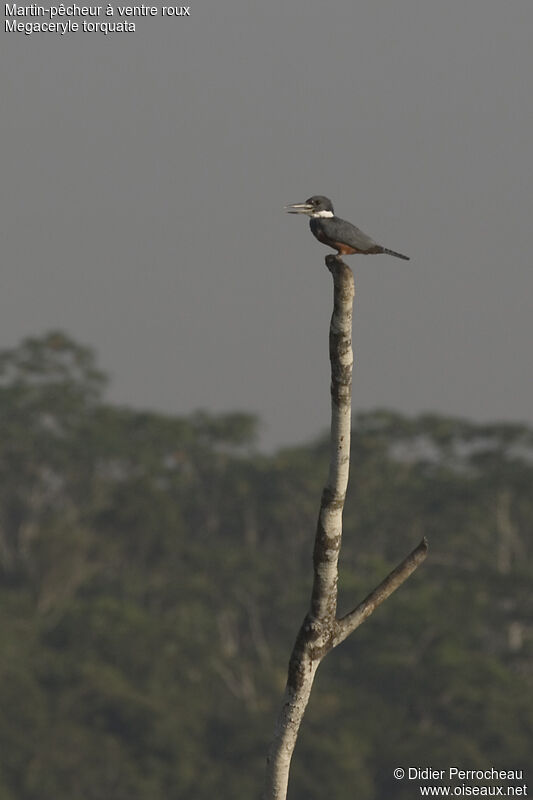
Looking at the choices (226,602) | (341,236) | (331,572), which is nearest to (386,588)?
(331,572)

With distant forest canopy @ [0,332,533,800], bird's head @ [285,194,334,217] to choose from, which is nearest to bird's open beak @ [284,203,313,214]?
bird's head @ [285,194,334,217]

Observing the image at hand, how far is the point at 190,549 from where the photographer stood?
65.4 meters

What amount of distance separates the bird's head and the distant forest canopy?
4512 centimetres

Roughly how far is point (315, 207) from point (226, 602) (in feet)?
186

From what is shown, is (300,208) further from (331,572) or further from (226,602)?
(226,602)

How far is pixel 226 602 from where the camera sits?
208ft

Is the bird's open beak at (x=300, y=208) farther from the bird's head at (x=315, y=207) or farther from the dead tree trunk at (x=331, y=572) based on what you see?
the dead tree trunk at (x=331, y=572)

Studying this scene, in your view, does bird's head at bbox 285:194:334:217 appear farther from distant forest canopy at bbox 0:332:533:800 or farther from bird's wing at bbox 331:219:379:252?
distant forest canopy at bbox 0:332:533:800

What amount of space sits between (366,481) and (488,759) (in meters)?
17.7

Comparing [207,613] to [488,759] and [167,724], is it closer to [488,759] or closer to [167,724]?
[167,724]

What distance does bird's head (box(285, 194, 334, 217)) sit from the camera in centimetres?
705

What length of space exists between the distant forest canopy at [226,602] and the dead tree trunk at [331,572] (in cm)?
4709

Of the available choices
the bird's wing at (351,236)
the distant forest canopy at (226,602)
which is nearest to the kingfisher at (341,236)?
the bird's wing at (351,236)

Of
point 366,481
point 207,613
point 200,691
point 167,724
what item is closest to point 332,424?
point 167,724
